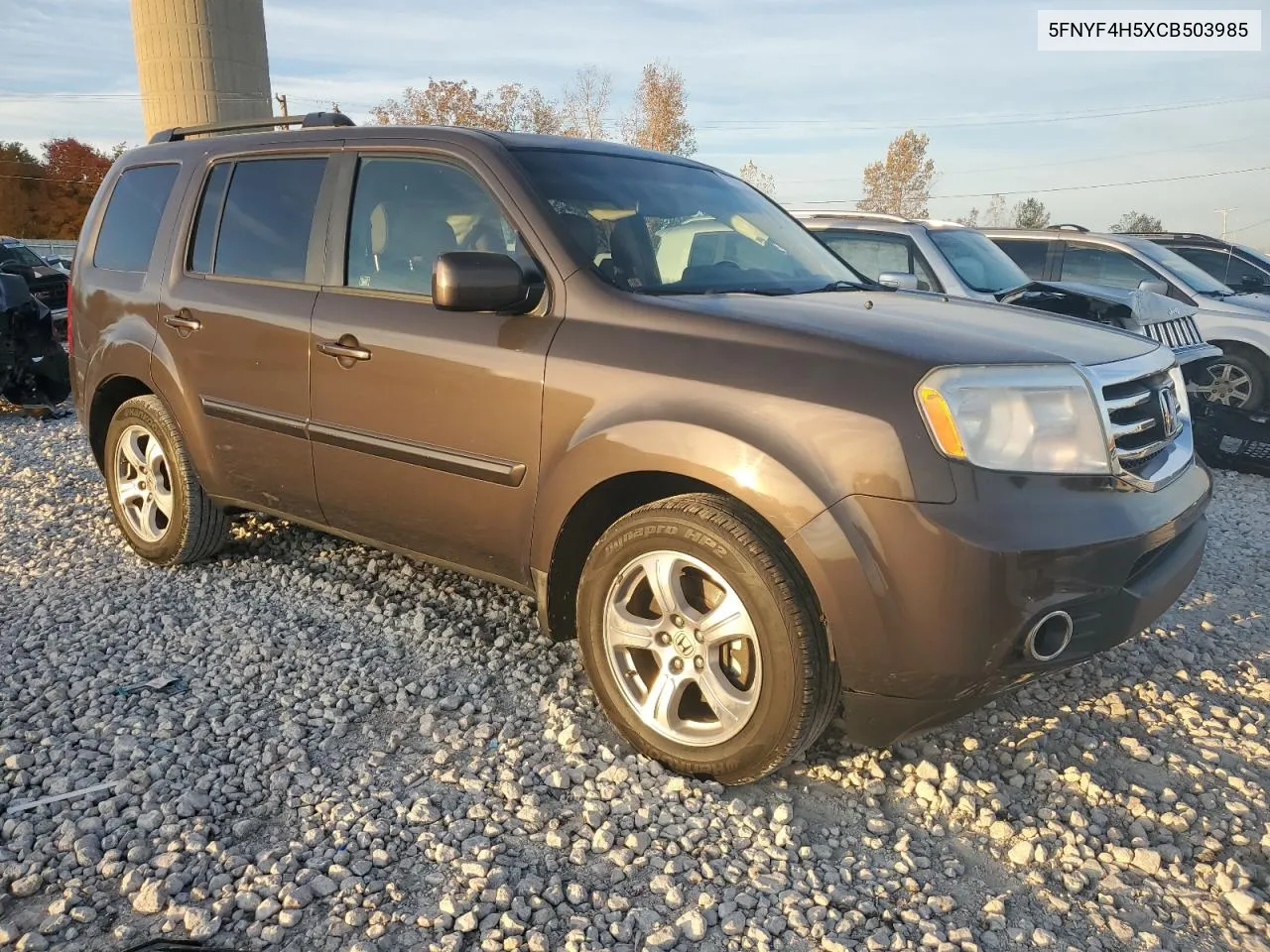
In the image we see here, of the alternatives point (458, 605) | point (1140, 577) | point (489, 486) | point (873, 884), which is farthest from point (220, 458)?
point (1140, 577)

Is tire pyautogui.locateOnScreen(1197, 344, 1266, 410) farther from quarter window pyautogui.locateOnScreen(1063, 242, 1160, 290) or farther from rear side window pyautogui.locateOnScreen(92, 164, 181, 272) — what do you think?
rear side window pyautogui.locateOnScreen(92, 164, 181, 272)

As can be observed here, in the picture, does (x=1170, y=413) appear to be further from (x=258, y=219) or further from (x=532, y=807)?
(x=258, y=219)

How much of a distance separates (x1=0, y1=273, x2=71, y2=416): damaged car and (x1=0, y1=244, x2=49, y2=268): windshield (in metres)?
7.19

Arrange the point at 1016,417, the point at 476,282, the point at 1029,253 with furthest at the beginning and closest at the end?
the point at 1029,253
the point at 476,282
the point at 1016,417

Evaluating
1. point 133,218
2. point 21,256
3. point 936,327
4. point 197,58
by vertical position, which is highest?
point 197,58

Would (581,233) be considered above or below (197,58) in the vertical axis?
below

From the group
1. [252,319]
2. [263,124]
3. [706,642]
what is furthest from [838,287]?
[263,124]

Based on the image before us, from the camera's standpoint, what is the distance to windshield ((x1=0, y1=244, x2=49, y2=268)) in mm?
14891

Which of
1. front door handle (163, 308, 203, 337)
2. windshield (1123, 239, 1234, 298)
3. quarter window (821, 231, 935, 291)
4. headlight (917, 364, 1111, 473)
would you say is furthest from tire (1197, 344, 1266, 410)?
front door handle (163, 308, 203, 337)

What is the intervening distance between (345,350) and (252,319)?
2.01ft

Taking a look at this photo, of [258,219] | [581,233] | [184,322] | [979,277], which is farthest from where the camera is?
[979,277]

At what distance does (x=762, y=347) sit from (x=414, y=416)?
4.27 ft

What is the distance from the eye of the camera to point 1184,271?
28.1 feet

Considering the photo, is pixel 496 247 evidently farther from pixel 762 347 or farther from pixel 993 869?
pixel 993 869
